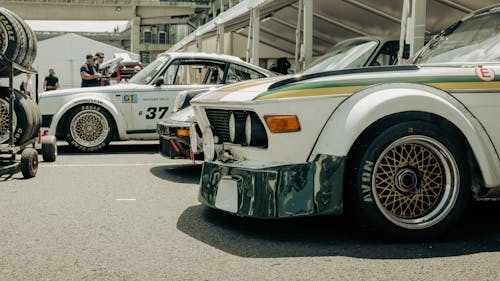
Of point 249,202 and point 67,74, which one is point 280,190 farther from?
point 67,74

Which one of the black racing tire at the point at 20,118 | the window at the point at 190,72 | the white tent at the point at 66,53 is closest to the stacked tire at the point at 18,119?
the black racing tire at the point at 20,118

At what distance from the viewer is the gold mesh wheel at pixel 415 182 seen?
387cm

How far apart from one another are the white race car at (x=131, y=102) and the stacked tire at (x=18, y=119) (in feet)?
7.39

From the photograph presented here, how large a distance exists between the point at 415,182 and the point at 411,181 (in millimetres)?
28

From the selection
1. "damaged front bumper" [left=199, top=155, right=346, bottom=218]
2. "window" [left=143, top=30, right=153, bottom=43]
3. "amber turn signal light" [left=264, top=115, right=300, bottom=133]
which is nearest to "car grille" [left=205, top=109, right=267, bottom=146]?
"amber turn signal light" [left=264, top=115, right=300, bottom=133]

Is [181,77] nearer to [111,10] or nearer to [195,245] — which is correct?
[195,245]

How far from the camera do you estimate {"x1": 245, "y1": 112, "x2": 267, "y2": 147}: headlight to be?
13.3 feet

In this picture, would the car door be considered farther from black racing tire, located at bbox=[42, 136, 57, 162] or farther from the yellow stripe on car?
the yellow stripe on car

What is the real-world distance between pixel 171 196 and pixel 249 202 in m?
1.90

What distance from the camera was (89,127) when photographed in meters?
9.78

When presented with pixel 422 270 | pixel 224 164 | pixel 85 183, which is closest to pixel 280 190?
pixel 224 164

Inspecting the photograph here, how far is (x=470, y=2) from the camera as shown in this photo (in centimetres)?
1112

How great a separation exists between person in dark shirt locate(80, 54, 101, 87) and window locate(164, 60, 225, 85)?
4.21 metres

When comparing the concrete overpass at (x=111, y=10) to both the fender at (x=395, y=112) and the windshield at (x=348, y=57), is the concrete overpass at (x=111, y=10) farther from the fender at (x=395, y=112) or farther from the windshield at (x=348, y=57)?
the fender at (x=395, y=112)
